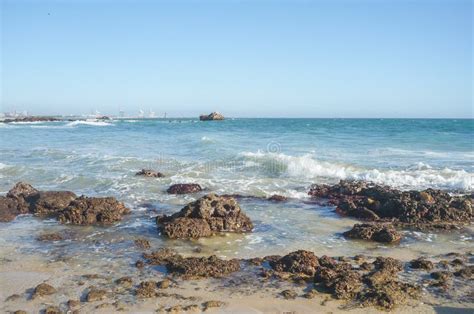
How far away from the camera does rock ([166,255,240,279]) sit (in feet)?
22.7

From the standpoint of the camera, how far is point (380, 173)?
17453mm

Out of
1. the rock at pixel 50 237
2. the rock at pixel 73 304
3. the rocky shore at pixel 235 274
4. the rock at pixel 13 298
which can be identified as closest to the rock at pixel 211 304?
the rocky shore at pixel 235 274

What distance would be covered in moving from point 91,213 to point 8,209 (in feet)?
8.37

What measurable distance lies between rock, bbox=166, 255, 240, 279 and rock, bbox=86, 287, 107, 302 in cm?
123

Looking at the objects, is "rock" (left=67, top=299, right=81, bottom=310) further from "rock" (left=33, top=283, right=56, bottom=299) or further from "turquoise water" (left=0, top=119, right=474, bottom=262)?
"turquoise water" (left=0, top=119, right=474, bottom=262)

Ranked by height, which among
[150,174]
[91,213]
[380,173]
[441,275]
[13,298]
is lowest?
[13,298]

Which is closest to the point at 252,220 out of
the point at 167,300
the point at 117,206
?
the point at 117,206

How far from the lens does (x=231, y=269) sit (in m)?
7.10

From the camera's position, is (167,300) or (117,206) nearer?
(167,300)

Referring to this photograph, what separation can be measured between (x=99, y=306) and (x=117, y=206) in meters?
5.32

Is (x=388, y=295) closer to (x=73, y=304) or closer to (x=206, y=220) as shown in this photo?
(x=73, y=304)

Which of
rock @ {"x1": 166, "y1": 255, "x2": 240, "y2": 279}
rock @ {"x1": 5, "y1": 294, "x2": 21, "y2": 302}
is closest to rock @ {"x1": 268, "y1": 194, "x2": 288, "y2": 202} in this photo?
rock @ {"x1": 166, "y1": 255, "x2": 240, "y2": 279}

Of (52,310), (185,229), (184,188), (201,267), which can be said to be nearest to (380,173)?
(184,188)

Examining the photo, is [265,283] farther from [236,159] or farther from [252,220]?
[236,159]
